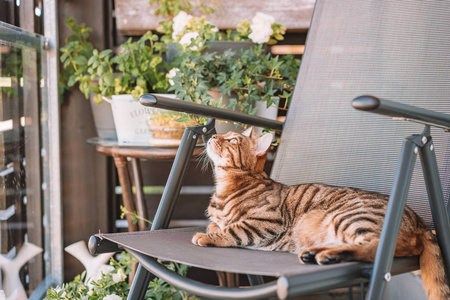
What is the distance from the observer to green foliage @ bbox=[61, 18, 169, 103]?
1.77 meters

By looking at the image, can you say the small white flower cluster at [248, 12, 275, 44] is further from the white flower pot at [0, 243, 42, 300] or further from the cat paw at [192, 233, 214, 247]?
the white flower pot at [0, 243, 42, 300]

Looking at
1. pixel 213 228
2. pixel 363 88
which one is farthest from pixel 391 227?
pixel 363 88

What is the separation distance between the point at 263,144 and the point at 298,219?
0.77ft

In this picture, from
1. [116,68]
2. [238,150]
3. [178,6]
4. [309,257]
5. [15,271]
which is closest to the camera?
[309,257]

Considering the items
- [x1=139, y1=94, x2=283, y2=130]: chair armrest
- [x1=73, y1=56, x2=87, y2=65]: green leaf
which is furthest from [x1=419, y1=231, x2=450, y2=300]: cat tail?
[x1=73, y1=56, x2=87, y2=65]: green leaf

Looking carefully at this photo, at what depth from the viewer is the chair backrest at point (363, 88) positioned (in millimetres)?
1313

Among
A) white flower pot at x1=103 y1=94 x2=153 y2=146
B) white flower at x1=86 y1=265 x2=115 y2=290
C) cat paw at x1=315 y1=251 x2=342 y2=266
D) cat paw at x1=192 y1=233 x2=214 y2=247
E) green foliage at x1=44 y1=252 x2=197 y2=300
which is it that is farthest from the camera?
white flower pot at x1=103 y1=94 x2=153 y2=146

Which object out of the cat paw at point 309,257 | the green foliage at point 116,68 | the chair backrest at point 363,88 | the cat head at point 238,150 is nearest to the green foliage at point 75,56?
the green foliage at point 116,68

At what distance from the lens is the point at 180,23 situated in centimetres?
180

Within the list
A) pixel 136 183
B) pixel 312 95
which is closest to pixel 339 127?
pixel 312 95

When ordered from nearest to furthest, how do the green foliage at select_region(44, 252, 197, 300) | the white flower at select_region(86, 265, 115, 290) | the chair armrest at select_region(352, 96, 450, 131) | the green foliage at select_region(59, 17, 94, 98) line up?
1. the chair armrest at select_region(352, 96, 450, 131)
2. the green foliage at select_region(44, 252, 197, 300)
3. the white flower at select_region(86, 265, 115, 290)
4. the green foliage at select_region(59, 17, 94, 98)

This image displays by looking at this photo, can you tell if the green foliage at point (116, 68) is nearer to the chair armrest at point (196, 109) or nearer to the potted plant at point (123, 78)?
the potted plant at point (123, 78)

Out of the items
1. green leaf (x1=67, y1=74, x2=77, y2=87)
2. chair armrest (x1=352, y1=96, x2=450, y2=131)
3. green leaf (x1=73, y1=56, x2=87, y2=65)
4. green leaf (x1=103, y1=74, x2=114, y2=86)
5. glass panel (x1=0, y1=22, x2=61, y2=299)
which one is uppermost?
chair armrest (x1=352, y1=96, x2=450, y2=131)

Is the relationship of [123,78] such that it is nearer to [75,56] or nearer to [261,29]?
[75,56]
